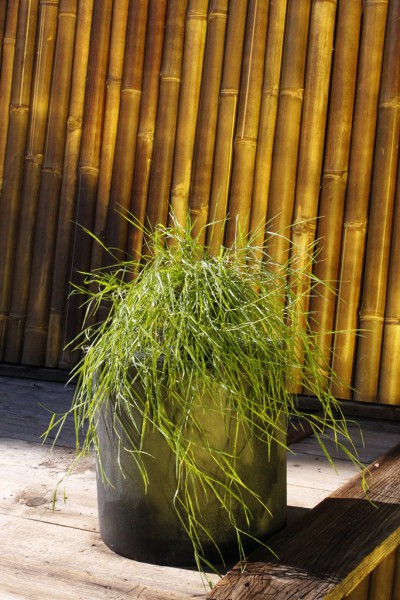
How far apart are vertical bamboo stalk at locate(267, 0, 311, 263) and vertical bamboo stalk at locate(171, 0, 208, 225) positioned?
28cm

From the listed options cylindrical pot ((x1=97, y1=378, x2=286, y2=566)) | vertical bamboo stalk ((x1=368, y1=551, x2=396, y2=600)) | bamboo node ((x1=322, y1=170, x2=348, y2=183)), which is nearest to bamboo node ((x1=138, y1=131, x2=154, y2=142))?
bamboo node ((x1=322, y1=170, x2=348, y2=183))

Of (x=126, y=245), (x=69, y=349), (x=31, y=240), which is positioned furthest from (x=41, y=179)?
(x=69, y=349)

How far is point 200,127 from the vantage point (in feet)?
7.42

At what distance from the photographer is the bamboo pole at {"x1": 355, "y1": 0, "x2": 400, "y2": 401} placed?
2039mm

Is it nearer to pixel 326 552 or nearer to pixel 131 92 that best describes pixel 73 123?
pixel 131 92

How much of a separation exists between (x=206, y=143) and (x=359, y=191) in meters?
0.48

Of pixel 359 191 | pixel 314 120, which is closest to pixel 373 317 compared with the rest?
pixel 359 191

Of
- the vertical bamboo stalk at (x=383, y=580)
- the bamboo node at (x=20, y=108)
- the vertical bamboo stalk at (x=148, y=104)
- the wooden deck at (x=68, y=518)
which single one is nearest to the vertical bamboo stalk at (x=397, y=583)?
the vertical bamboo stalk at (x=383, y=580)

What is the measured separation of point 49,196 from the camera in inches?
97.1

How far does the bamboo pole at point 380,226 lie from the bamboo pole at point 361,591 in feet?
1.72

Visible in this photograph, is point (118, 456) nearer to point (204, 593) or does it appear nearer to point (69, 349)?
point (204, 593)

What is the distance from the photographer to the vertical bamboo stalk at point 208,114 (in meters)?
2.24

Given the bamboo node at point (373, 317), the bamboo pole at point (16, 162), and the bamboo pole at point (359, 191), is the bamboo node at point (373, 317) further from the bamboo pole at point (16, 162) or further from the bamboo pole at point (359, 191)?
the bamboo pole at point (16, 162)

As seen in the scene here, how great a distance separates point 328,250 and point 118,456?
1.27 m
